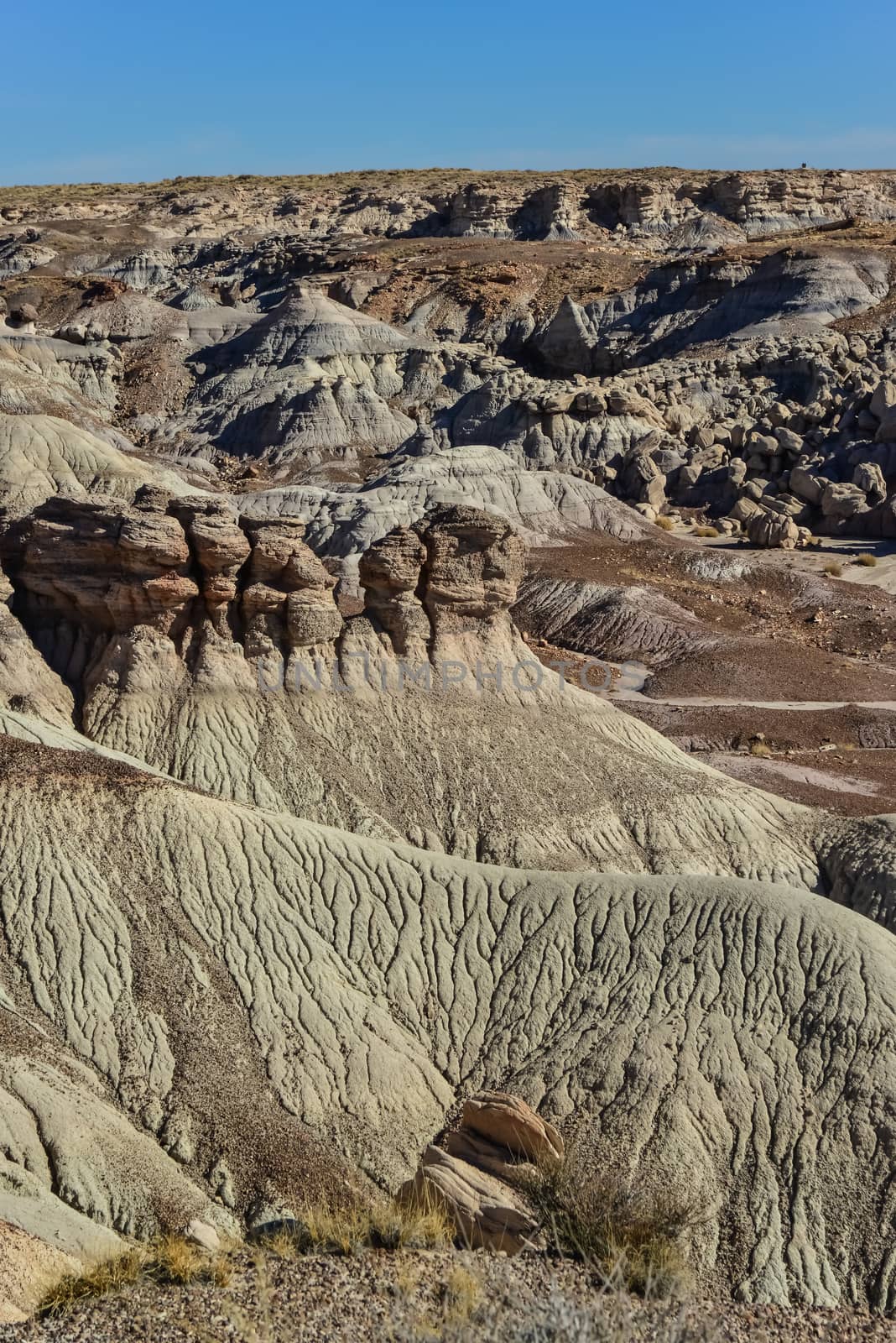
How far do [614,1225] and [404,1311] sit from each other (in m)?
3.34

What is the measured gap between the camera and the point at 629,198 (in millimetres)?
120750

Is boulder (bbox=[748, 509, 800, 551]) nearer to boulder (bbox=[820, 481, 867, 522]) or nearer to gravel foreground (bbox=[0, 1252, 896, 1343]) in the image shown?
boulder (bbox=[820, 481, 867, 522])

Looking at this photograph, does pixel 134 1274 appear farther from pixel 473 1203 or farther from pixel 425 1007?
pixel 425 1007

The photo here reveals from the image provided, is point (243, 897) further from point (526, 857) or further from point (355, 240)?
point (355, 240)

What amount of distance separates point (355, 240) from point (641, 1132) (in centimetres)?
10797

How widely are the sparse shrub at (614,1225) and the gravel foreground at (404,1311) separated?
364mm

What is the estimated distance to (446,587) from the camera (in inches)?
1198

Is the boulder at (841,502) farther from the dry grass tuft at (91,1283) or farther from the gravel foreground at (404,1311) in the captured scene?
the dry grass tuft at (91,1283)

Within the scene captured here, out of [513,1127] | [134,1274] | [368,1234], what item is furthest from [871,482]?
[134,1274]

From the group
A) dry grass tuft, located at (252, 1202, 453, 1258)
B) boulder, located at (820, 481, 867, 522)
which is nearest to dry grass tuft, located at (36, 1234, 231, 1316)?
dry grass tuft, located at (252, 1202, 453, 1258)

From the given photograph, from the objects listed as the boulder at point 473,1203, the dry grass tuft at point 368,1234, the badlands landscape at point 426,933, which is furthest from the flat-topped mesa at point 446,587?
the dry grass tuft at point 368,1234

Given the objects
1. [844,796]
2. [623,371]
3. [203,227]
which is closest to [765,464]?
[623,371]

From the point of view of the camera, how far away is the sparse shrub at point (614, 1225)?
45.0ft

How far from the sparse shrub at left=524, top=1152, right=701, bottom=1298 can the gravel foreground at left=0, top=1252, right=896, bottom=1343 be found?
0.36 meters
